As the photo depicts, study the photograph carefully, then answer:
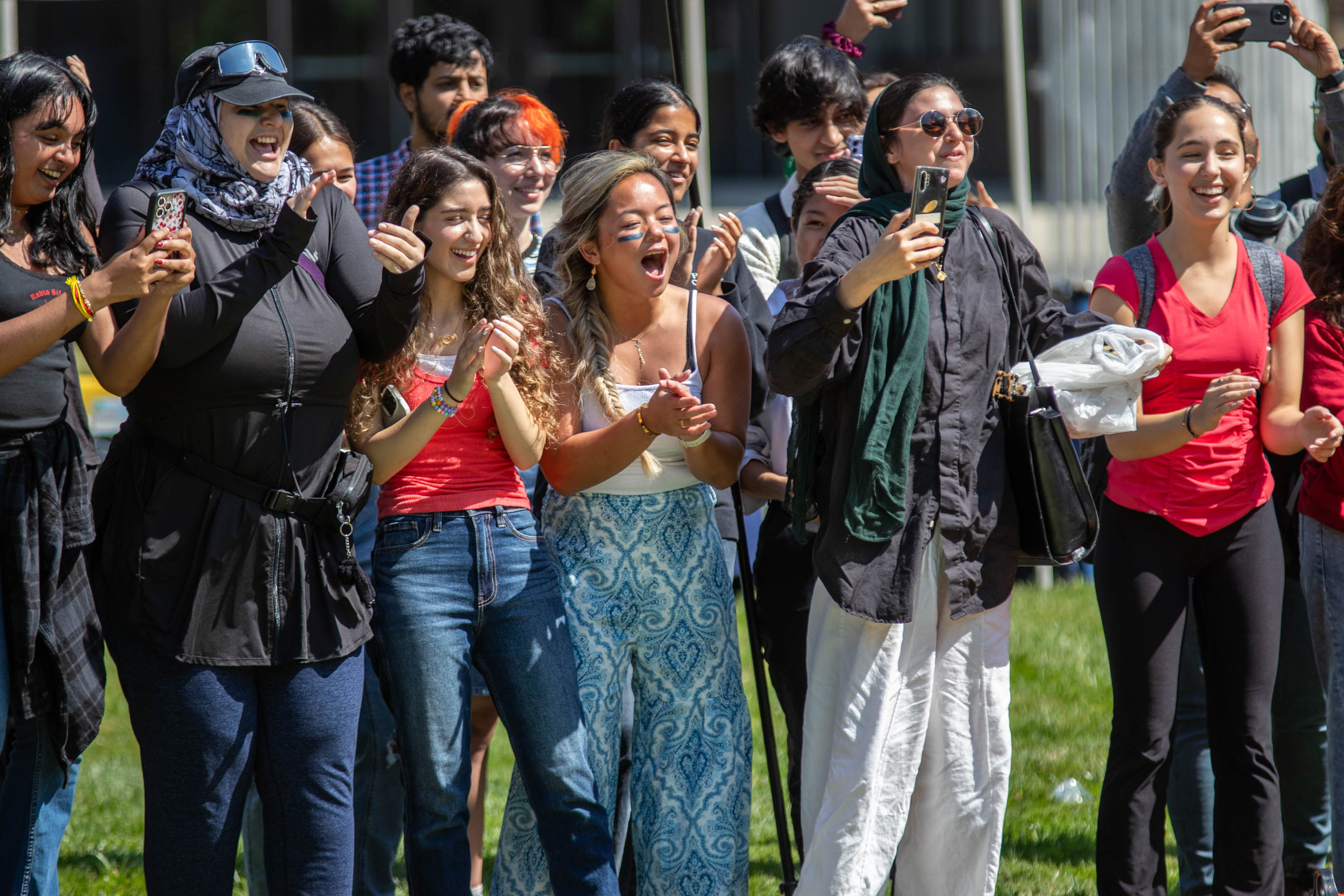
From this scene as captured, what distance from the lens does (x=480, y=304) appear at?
3.34 metres

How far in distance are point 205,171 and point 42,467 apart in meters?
0.73

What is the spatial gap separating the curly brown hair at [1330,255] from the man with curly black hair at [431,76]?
2.79 metres

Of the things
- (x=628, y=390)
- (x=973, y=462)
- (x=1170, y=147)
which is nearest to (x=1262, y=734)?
(x=973, y=462)

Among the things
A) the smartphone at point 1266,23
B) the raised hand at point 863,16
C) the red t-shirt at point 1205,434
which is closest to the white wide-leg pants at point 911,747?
the red t-shirt at point 1205,434

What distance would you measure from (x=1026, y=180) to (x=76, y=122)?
750 cm

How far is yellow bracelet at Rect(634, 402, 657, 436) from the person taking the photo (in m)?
3.19

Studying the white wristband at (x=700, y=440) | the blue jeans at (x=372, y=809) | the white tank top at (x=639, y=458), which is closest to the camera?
the white wristband at (x=700, y=440)

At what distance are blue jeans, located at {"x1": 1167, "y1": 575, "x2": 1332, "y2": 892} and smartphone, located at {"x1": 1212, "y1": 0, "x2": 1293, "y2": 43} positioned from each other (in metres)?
1.64

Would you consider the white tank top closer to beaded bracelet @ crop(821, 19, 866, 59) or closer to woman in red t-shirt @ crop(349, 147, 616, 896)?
woman in red t-shirt @ crop(349, 147, 616, 896)

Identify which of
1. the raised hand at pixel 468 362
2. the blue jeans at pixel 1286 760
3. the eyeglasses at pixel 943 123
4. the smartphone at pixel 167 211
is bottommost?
the blue jeans at pixel 1286 760

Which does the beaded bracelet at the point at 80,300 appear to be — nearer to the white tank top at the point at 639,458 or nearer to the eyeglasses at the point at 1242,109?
the white tank top at the point at 639,458

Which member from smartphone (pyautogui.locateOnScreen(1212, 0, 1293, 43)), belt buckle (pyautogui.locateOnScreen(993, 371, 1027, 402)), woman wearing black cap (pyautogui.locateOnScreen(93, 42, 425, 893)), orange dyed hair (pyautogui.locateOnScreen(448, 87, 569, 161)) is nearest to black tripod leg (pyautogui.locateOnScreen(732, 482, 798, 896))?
belt buckle (pyautogui.locateOnScreen(993, 371, 1027, 402))

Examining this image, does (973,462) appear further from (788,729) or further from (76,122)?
(76,122)

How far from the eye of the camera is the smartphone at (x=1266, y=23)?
418 cm
